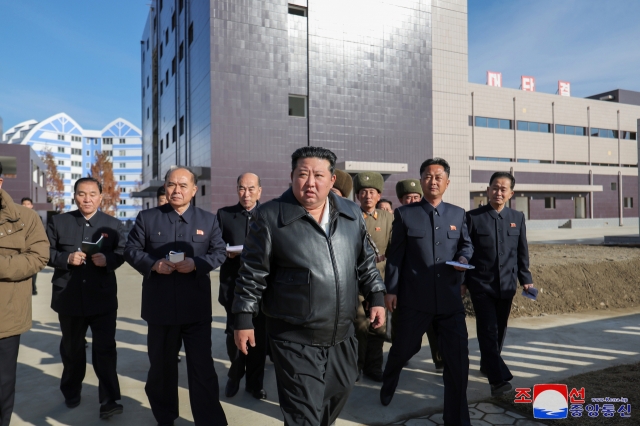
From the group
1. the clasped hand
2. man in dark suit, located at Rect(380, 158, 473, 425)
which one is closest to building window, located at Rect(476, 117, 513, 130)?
man in dark suit, located at Rect(380, 158, 473, 425)

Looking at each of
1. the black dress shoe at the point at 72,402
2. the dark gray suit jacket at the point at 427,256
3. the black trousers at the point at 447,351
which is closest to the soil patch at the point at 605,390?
the black trousers at the point at 447,351

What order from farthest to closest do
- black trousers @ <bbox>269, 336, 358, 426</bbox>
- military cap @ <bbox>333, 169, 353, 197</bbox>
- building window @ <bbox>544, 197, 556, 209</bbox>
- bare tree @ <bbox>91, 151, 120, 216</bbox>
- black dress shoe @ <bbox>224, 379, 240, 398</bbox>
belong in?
bare tree @ <bbox>91, 151, 120, 216</bbox> → building window @ <bbox>544, 197, 556, 209</bbox> → military cap @ <bbox>333, 169, 353, 197</bbox> → black dress shoe @ <bbox>224, 379, 240, 398</bbox> → black trousers @ <bbox>269, 336, 358, 426</bbox>

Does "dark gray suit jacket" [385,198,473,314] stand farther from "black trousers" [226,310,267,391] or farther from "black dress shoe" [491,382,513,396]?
"black trousers" [226,310,267,391]

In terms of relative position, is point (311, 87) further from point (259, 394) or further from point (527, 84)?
point (527, 84)

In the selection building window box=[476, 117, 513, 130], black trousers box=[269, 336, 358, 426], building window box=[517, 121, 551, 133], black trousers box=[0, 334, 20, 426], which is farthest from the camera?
building window box=[517, 121, 551, 133]

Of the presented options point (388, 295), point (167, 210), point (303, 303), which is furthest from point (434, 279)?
point (167, 210)

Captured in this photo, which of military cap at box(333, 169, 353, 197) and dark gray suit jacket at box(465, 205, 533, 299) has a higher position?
military cap at box(333, 169, 353, 197)

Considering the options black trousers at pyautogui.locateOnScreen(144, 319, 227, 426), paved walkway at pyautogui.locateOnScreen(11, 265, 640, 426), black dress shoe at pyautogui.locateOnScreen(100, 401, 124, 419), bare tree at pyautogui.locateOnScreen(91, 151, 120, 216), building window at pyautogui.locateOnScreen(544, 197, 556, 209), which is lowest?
paved walkway at pyautogui.locateOnScreen(11, 265, 640, 426)

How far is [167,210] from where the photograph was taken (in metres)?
3.51

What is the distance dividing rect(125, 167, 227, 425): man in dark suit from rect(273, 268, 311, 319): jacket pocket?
103 centimetres

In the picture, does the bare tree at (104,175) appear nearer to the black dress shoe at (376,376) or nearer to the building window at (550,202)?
the building window at (550,202)

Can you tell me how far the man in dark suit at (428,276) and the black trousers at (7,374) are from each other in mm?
2904

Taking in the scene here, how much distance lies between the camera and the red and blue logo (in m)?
3.44

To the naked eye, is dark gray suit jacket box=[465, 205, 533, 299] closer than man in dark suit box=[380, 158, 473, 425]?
No
